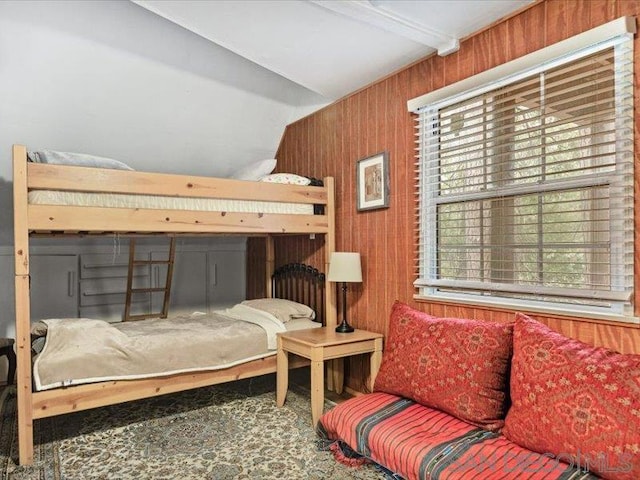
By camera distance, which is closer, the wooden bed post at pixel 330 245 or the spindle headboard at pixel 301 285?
the wooden bed post at pixel 330 245

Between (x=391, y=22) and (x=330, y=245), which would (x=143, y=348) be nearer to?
(x=330, y=245)

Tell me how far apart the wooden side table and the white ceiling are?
5.66ft

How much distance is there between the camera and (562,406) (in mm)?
1729

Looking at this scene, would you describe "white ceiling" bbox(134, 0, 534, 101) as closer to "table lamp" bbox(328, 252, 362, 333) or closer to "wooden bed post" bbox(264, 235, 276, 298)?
"table lamp" bbox(328, 252, 362, 333)

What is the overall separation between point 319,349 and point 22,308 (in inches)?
62.3

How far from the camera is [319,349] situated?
2.72 meters

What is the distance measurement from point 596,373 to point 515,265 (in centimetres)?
72

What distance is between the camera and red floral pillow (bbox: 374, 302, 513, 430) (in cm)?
205

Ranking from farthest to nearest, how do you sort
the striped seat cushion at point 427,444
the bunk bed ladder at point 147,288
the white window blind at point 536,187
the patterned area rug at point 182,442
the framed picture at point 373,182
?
the bunk bed ladder at point 147,288
the framed picture at point 373,182
the patterned area rug at point 182,442
the white window blind at point 536,187
the striped seat cushion at point 427,444

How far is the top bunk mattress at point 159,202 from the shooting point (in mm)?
2438

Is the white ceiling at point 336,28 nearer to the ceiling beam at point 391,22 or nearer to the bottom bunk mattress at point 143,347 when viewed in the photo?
the ceiling beam at point 391,22

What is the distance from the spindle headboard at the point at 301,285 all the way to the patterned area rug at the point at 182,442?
29.6 inches

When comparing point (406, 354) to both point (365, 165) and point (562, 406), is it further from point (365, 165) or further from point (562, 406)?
point (365, 165)

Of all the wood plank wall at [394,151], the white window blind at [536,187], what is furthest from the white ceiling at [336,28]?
the white window blind at [536,187]
